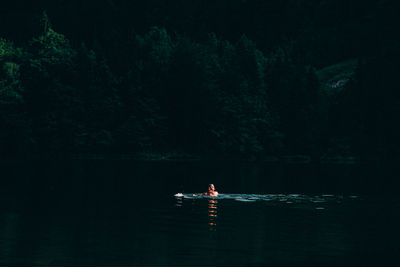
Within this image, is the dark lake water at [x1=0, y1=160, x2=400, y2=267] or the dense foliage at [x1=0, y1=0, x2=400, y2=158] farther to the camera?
the dense foliage at [x1=0, y1=0, x2=400, y2=158]

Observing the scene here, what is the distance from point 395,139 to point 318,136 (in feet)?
41.2

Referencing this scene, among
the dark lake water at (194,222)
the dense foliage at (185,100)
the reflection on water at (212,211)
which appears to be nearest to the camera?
the dark lake water at (194,222)

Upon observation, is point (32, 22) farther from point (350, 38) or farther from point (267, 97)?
point (350, 38)

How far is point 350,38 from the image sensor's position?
169 meters

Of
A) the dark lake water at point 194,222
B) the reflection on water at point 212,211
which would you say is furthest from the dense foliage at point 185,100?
the reflection on water at point 212,211

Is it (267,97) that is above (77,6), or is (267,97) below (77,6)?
below

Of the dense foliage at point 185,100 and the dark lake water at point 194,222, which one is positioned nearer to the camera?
the dark lake water at point 194,222

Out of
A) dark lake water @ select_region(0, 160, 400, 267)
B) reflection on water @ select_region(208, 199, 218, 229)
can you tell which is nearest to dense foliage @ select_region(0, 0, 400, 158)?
dark lake water @ select_region(0, 160, 400, 267)

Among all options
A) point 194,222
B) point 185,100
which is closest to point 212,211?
point 194,222

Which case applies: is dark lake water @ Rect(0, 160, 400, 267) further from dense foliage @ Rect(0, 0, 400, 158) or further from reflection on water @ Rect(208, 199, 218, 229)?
dense foliage @ Rect(0, 0, 400, 158)

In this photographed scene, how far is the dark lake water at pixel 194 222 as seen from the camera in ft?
107

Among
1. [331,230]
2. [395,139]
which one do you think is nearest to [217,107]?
[395,139]

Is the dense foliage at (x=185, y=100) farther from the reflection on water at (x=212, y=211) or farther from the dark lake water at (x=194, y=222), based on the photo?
the reflection on water at (x=212, y=211)

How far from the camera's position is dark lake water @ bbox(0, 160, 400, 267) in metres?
32.7
